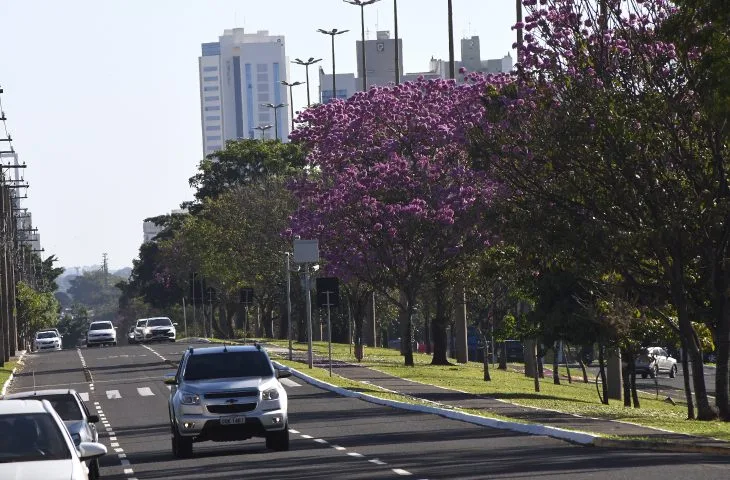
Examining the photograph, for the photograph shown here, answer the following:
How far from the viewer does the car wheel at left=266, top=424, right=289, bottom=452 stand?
81.5 feet

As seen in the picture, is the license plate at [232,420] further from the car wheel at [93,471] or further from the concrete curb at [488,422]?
the concrete curb at [488,422]

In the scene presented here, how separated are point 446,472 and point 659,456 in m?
3.11

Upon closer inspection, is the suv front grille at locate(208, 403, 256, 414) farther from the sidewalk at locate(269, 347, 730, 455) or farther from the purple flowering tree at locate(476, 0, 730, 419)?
the purple flowering tree at locate(476, 0, 730, 419)

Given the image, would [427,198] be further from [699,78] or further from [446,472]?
[446,472]

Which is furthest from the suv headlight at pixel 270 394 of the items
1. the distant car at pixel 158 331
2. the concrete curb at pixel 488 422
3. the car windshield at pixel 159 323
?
the car windshield at pixel 159 323

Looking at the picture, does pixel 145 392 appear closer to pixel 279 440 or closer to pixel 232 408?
pixel 279 440

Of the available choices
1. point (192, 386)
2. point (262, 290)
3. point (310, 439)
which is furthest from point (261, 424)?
point (262, 290)

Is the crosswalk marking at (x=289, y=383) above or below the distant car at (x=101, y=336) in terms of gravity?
below

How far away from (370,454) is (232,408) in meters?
2.33

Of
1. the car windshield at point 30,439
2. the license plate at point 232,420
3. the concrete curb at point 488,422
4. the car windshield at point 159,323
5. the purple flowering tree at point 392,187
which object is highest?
the purple flowering tree at point 392,187

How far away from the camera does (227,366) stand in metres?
25.7

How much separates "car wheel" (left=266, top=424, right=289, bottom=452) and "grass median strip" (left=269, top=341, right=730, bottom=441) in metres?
6.11

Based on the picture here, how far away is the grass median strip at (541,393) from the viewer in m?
29.5

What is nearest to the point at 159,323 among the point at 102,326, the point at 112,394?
the point at 102,326
